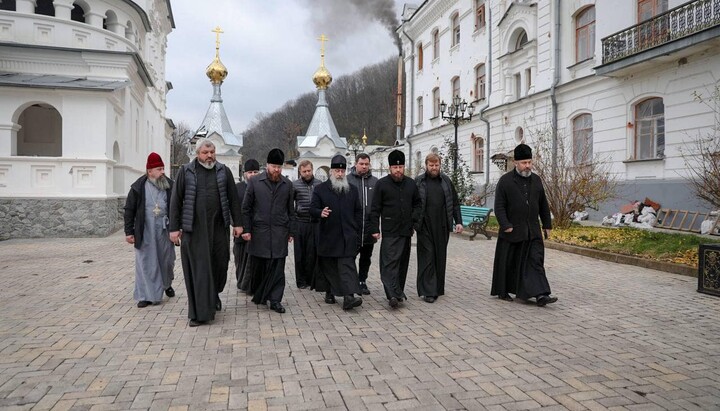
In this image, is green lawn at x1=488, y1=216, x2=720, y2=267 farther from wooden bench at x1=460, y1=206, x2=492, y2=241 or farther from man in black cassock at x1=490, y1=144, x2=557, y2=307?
man in black cassock at x1=490, y1=144, x2=557, y2=307

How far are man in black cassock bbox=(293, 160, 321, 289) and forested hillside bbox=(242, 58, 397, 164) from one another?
65757 mm

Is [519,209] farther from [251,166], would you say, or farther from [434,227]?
[251,166]

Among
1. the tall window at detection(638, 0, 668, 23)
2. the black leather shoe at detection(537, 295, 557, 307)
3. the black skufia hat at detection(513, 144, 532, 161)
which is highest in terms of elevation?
the tall window at detection(638, 0, 668, 23)

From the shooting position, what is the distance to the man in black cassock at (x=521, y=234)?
6.50 metres

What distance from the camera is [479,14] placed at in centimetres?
2672

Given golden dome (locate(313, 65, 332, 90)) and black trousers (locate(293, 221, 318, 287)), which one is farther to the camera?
golden dome (locate(313, 65, 332, 90))

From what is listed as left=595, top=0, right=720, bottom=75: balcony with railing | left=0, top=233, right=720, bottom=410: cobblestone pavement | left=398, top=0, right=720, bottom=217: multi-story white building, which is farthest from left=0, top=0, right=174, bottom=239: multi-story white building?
left=595, top=0, right=720, bottom=75: balcony with railing

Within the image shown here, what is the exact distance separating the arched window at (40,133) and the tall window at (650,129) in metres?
20.8

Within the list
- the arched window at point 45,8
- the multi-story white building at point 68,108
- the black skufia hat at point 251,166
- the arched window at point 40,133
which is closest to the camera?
the black skufia hat at point 251,166

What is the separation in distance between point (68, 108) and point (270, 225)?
11561mm

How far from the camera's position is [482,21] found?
26391mm

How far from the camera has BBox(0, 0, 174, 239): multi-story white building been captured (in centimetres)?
1427

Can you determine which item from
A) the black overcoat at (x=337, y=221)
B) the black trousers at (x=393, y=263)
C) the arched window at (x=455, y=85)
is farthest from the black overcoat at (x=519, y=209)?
the arched window at (x=455, y=85)

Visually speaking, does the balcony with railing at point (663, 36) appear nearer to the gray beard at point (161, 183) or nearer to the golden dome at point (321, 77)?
the gray beard at point (161, 183)
